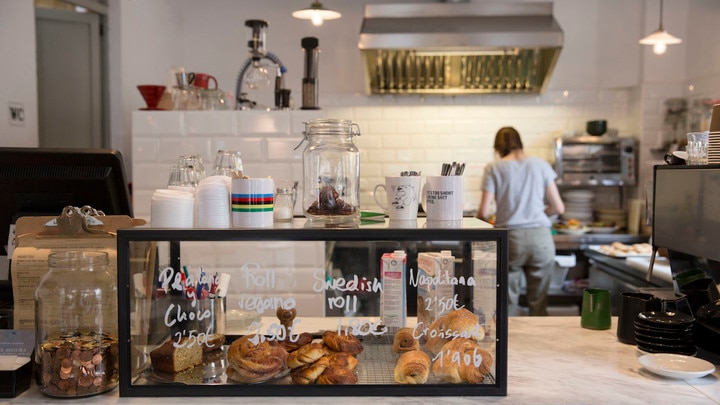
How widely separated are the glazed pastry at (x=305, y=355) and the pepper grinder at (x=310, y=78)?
6.29ft

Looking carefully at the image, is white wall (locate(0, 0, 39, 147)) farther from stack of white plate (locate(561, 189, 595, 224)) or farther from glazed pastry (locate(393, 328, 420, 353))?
stack of white plate (locate(561, 189, 595, 224))

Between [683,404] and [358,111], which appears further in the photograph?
[358,111]

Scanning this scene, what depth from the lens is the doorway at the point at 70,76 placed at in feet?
14.9

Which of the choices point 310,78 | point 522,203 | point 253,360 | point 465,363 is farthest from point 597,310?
point 522,203

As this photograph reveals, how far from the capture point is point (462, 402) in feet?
4.98

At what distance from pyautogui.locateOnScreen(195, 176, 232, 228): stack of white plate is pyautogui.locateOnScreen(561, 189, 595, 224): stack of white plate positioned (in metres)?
4.49

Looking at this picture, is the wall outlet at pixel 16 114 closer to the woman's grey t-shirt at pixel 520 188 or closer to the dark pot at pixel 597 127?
the woman's grey t-shirt at pixel 520 188

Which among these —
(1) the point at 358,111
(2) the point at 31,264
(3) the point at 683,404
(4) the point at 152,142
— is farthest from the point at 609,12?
(2) the point at 31,264

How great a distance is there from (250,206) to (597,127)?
14.8ft

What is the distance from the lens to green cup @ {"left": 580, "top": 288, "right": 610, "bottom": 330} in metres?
2.13

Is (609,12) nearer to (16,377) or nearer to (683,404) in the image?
(683,404)

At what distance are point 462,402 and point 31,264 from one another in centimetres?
109

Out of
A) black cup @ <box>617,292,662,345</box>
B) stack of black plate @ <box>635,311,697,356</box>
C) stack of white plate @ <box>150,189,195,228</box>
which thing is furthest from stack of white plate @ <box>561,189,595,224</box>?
stack of white plate @ <box>150,189,195,228</box>

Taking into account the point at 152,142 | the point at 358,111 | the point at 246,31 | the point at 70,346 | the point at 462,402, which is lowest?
the point at 462,402
